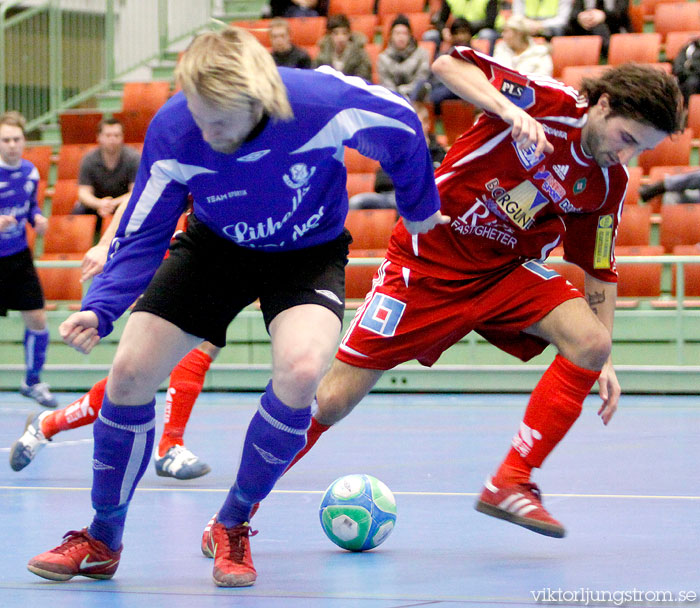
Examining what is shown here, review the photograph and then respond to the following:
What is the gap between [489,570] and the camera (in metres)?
3.29

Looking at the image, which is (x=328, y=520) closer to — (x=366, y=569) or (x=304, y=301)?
(x=366, y=569)

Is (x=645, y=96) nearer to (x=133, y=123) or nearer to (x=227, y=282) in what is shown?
(x=227, y=282)

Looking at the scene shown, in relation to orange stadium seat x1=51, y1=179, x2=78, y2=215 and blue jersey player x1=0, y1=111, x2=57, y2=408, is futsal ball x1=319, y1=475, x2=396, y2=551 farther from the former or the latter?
orange stadium seat x1=51, y1=179, x2=78, y2=215

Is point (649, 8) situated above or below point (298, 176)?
below

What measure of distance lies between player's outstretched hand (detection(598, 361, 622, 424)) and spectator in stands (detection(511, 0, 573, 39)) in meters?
7.57

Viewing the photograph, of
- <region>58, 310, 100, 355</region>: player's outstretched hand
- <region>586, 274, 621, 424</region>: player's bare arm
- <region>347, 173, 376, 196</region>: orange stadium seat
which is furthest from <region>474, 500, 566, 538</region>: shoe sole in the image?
<region>347, 173, 376, 196</region>: orange stadium seat

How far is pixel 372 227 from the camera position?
9453 mm

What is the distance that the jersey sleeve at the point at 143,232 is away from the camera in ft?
9.95

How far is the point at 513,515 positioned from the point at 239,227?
4.10ft

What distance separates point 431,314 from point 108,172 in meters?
6.59

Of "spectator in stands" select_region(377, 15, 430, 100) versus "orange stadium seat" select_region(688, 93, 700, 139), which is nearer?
"orange stadium seat" select_region(688, 93, 700, 139)

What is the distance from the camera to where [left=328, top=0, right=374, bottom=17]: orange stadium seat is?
12.9m

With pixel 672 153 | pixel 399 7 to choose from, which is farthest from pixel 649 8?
pixel 399 7

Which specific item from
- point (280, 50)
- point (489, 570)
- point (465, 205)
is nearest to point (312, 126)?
point (465, 205)
